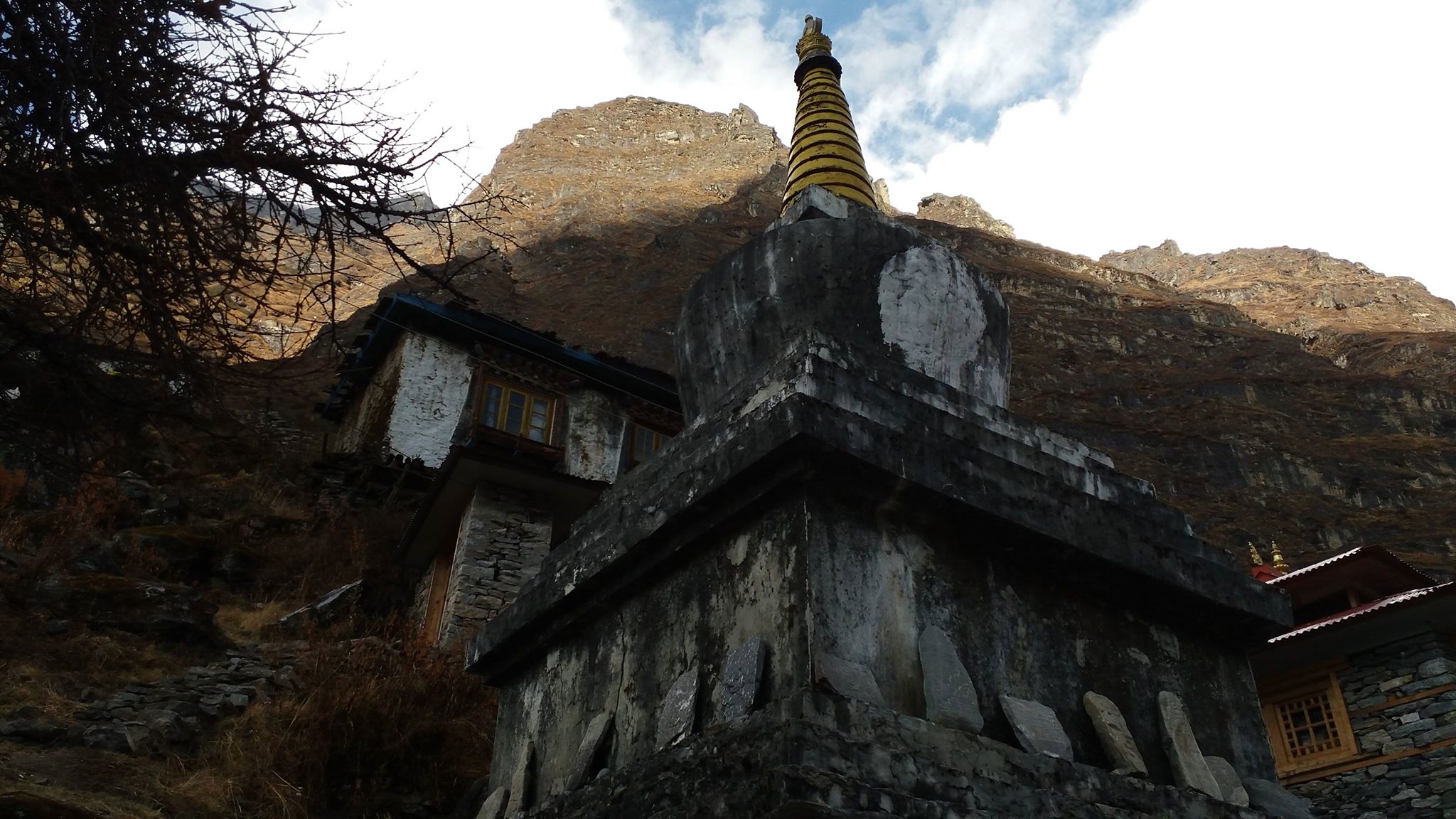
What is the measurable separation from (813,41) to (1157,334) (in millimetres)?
60464

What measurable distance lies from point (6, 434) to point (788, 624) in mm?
4074

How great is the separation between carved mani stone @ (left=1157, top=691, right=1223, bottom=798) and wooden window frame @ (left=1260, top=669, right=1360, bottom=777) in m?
12.0

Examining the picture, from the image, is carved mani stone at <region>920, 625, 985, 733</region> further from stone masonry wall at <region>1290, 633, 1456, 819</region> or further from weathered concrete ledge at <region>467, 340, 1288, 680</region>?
stone masonry wall at <region>1290, 633, 1456, 819</region>

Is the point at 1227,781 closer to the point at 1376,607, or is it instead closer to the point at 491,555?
the point at 1376,607

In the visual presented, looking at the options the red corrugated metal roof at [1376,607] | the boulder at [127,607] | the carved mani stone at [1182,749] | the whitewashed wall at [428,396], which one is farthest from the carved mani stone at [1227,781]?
the whitewashed wall at [428,396]

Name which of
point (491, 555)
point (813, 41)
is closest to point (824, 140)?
point (813, 41)

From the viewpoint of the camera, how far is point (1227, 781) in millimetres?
4148

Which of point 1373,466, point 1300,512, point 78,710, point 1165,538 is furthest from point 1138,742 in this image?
point 1373,466

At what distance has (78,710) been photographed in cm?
852

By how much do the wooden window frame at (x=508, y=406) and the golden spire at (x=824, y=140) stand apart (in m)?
13.5

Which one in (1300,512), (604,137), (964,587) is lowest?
(964,587)

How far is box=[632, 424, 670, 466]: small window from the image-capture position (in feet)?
73.3

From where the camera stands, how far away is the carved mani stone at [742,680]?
3.37 meters

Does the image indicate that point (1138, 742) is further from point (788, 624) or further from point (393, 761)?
point (393, 761)
